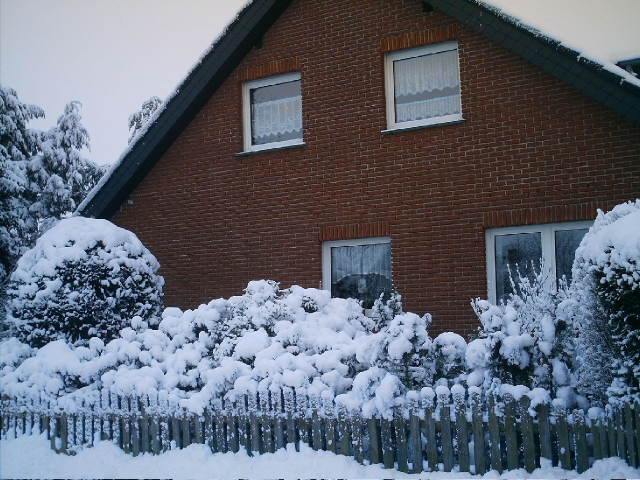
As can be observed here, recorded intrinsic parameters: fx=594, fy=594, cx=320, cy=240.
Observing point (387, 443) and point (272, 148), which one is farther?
point (272, 148)

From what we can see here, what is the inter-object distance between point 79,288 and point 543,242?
654cm

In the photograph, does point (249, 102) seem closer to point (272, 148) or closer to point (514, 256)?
point (272, 148)

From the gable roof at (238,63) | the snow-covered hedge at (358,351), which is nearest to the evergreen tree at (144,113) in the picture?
the gable roof at (238,63)

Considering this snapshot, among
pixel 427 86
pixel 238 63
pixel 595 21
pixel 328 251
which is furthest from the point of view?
pixel 238 63

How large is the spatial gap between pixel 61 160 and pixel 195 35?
28.2 ft

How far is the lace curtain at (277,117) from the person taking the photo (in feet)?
34.6

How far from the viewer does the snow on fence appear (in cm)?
482

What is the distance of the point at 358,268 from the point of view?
979 cm

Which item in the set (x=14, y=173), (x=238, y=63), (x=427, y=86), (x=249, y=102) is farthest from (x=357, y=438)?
(x=14, y=173)

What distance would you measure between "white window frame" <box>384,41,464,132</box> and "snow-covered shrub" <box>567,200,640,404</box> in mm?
4135

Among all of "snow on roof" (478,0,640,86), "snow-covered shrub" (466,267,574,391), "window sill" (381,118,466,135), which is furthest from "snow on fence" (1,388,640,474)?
"snow on roof" (478,0,640,86)

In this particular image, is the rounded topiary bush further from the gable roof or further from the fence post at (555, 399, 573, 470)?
the fence post at (555, 399, 573, 470)

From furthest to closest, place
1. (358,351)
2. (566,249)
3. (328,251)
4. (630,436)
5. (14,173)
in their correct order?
(14,173) → (328,251) → (566,249) → (358,351) → (630,436)

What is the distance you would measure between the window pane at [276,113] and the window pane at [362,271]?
91.7 inches
